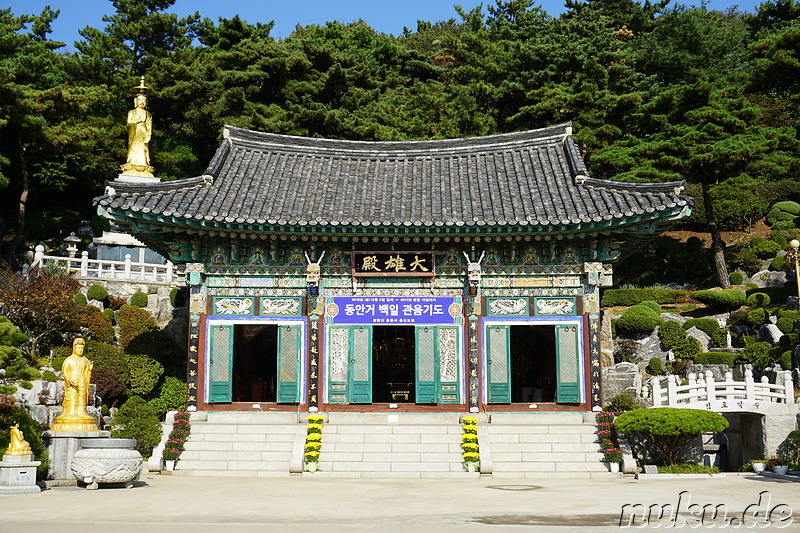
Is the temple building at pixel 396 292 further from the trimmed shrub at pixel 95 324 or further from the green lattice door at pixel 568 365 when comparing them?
the trimmed shrub at pixel 95 324

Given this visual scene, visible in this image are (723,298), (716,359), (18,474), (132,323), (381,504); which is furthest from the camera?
(723,298)

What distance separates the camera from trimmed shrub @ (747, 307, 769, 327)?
31.2 m

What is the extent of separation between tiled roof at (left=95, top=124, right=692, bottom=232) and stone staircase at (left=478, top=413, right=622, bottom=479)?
477 cm

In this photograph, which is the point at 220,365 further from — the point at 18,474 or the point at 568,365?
the point at 568,365

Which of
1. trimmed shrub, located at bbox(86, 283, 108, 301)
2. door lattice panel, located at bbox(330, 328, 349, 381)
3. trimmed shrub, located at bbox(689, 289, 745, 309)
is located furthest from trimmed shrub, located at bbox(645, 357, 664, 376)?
trimmed shrub, located at bbox(86, 283, 108, 301)

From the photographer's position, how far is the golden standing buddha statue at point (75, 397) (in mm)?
15039

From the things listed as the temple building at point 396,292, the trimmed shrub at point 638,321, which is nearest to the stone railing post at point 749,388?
the temple building at point 396,292

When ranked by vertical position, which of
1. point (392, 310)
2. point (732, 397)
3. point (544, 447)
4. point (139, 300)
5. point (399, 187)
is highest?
point (399, 187)

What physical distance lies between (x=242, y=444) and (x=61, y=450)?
4302 mm

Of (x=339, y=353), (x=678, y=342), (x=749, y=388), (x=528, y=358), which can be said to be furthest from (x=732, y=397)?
(x=678, y=342)

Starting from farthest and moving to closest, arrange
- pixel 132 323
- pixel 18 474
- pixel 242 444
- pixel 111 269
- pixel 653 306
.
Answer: pixel 653 306
pixel 111 269
pixel 132 323
pixel 242 444
pixel 18 474

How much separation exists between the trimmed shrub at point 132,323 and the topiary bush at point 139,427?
6.93m

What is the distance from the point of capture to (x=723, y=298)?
1313 inches

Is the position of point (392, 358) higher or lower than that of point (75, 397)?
higher
